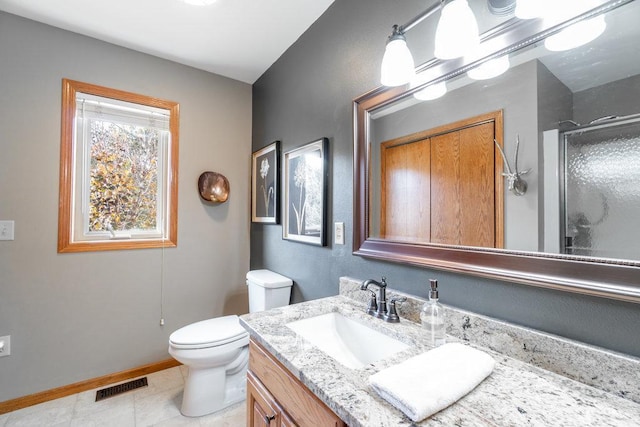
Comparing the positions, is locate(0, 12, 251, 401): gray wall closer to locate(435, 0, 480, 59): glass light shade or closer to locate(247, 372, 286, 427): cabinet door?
locate(247, 372, 286, 427): cabinet door

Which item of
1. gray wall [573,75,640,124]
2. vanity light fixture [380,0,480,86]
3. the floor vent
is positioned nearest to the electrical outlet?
the floor vent

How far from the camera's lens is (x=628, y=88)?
25.8 inches

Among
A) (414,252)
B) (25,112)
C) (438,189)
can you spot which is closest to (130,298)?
(25,112)

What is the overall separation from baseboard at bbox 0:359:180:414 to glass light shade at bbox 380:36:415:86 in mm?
2441

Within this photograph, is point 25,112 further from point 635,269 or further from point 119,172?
point 635,269

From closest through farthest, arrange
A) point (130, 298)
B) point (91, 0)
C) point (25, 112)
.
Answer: point (91, 0), point (25, 112), point (130, 298)

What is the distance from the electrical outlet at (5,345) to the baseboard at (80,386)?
0.28 m

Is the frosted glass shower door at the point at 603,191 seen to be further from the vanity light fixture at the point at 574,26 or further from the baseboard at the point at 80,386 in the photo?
the baseboard at the point at 80,386

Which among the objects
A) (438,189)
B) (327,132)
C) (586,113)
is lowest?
(438,189)

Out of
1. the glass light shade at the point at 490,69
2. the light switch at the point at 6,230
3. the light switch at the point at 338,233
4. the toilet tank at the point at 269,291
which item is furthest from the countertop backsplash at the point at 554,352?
the light switch at the point at 6,230

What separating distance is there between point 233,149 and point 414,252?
6.23ft

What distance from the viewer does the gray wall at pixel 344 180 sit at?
2.37 ft

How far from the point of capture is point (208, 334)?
1.65 meters

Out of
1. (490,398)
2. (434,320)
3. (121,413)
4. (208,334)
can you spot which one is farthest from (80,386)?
(490,398)
